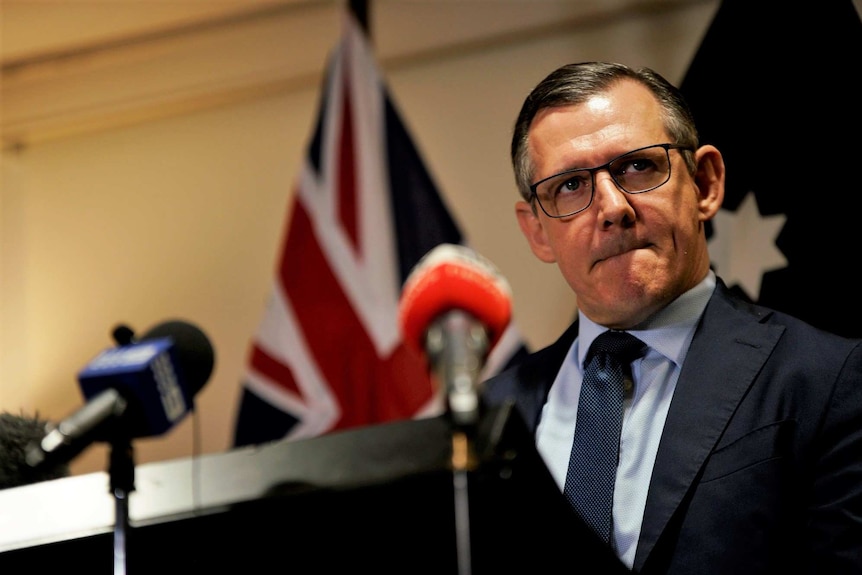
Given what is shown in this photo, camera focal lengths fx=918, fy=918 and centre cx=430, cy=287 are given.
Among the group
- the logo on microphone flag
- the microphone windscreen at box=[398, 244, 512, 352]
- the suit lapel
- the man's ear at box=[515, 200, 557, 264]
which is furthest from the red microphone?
the logo on microphone flag

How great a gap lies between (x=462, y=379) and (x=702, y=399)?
0.65 metres

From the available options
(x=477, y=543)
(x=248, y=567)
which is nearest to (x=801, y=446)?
(x=477, y=543)

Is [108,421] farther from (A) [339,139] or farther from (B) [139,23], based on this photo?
(B) [139,23]

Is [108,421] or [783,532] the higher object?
[108,421]

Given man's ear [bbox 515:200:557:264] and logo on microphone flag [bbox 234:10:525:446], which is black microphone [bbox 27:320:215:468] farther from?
logo on microphone flag [bbox 234:10:525:446]

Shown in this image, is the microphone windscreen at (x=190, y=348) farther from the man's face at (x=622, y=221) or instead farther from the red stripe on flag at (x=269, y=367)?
the red stripe on flag at (x=269, y=367)

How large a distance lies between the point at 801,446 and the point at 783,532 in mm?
122

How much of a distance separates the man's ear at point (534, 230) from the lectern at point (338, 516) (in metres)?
0.71

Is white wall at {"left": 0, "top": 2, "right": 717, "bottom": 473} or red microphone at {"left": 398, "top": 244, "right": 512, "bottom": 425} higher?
white wall at {"left": 0, "top": 2, "right": 717, "bottom": 473}

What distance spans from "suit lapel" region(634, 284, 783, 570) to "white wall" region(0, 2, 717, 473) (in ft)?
5.62

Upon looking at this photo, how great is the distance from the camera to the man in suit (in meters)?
1.22

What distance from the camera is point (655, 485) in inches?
50.6

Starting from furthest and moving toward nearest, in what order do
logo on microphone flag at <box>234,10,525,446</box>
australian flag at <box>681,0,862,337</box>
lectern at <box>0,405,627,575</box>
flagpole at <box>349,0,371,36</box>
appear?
flagpole at <box>349,0,371,36</box> → logo on microphone flag at <box>234,10,525,446</box> → australian flag at <box>681,0,862,337</box> → lectern at <box>0,405,627,575</box>

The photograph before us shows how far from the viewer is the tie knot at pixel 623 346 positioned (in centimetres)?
147
